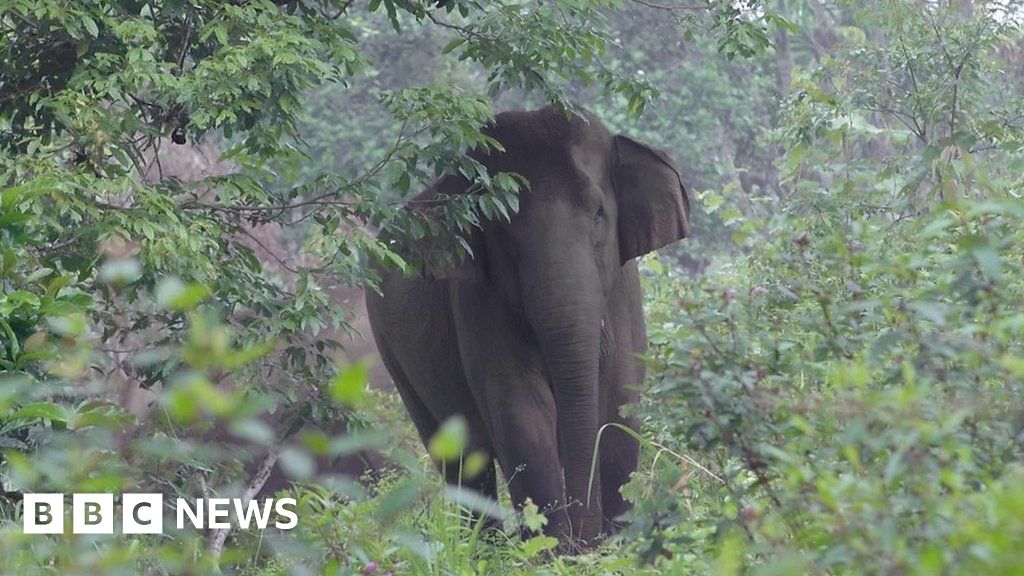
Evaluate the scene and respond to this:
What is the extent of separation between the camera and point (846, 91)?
956cm

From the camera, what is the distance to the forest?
2.49m

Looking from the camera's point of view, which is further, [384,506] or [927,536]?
[927,536]

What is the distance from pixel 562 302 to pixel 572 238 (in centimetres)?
27

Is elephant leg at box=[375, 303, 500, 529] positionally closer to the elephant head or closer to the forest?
the forest

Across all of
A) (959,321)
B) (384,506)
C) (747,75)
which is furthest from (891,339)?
(747,75)

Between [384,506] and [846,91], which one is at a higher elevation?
[846,91]

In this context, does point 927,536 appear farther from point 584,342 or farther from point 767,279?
point 767,279

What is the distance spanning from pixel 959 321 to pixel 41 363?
2619mm

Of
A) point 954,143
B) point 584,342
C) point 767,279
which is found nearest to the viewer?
point 584,342

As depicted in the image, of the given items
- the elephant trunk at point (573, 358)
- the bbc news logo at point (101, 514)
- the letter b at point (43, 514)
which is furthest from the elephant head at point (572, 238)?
the letter b at point (43, 514)

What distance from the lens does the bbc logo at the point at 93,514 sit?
3.04 metres

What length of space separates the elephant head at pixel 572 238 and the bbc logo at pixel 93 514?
2400 mm

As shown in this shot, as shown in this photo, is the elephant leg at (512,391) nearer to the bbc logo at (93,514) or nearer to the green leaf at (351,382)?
the bbc logo at (93,514)

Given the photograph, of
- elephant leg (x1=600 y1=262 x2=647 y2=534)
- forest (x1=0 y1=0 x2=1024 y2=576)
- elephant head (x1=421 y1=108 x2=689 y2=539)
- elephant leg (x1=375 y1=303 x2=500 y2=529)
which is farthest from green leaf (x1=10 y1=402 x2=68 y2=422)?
elephant leg (x1=375 y1=303 x2=500 y2=529)
